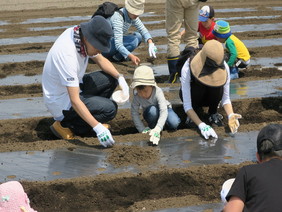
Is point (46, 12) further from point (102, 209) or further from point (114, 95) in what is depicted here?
point (102, 209)

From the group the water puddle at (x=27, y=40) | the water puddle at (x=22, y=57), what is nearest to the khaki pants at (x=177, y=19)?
the water puddle at (x=22, y=57)

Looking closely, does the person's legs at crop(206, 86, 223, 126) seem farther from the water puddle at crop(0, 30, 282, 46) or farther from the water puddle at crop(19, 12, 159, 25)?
the water puddle at crop(19, 12, 159, 25)

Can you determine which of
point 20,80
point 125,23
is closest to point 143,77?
point 125,23

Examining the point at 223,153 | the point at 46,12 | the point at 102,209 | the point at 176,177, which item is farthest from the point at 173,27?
the point at 46,12

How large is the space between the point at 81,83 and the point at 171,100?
1.21m

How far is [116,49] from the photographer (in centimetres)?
730

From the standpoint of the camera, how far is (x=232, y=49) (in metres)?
6.70

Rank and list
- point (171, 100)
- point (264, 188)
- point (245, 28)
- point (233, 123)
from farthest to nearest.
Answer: point (245, 28) < point (171, 100) < point (233, 123) < point (264, 188)

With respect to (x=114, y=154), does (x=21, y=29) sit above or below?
below

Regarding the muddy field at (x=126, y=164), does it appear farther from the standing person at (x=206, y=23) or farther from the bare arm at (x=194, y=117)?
the standing person at (x=206, y=23)

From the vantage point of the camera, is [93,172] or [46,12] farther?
[46,12]

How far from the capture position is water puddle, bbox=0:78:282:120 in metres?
5.68

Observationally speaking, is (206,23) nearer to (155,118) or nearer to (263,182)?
(155,118)

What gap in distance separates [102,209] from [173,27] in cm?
358
